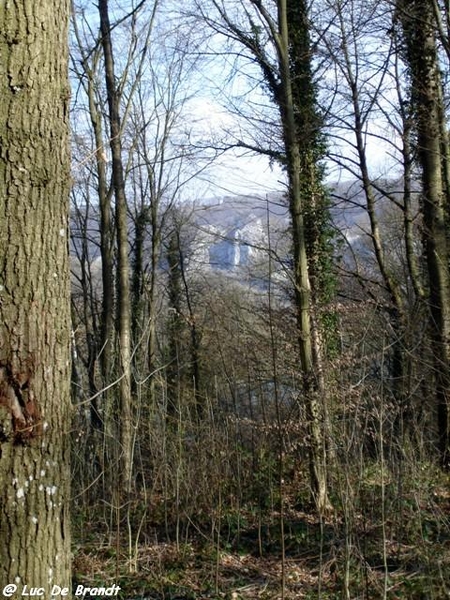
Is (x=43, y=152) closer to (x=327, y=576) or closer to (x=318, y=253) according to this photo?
(x=327, y=576)

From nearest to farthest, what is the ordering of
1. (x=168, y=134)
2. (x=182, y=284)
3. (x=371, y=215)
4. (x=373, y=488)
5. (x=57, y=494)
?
(x=57, y=494) < (x=373, y=488) < (x=371, y=215) < (x=168, y=134) < (x=182, y=284)

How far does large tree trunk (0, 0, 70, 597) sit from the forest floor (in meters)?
2.76

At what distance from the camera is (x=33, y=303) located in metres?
2.54

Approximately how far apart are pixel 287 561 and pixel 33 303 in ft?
16.5

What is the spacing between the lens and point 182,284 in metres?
26.6

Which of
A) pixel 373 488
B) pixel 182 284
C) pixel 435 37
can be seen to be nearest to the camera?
pixel 373 488

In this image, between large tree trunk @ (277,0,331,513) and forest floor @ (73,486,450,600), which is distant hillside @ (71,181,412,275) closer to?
large tree trunk @ (277,0,331,513)

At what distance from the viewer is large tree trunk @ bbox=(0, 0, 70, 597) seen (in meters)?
2.43

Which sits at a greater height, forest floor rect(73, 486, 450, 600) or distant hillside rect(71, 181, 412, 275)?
distant hillside rect(71, 181, 412, 275)

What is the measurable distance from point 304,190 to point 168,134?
11172mm

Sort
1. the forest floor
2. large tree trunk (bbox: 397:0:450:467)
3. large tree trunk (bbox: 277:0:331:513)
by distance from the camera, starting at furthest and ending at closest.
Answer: large tree trunk (bbox: 397:0:450:467)
large tree trunk (bbox: 277:0:331:513)
the forest floor

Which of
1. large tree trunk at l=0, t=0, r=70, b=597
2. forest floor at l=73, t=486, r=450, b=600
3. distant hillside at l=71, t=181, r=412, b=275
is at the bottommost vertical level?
forest floor at l=73, t=486, r=450, b=600

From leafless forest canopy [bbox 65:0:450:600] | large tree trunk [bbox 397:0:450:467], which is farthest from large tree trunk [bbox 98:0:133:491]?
large tree trunk [bbox 397:0:450:467]

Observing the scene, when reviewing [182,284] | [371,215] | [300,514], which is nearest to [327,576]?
[300,514]
